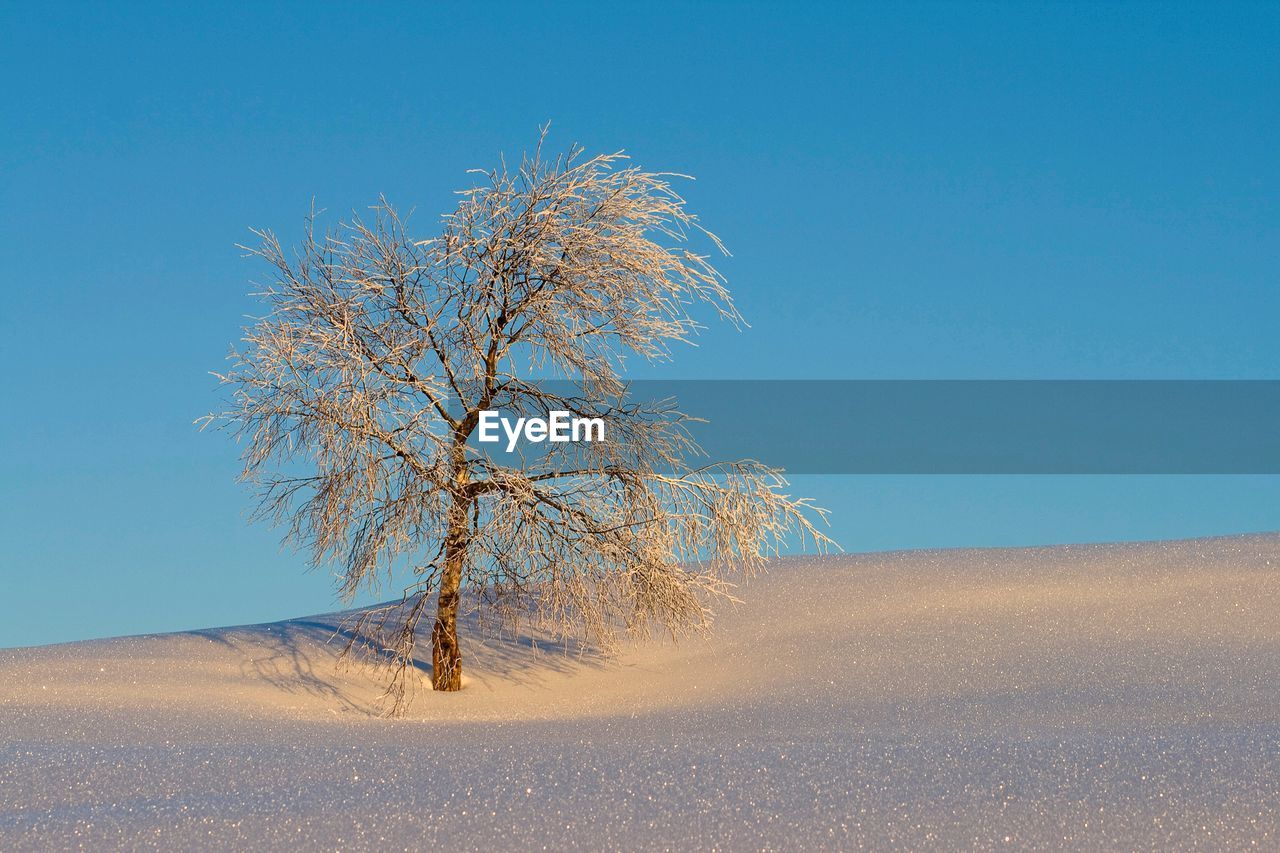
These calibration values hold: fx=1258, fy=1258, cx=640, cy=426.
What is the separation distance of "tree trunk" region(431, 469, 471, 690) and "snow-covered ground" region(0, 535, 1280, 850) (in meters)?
0.25

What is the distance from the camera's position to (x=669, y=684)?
1181cm

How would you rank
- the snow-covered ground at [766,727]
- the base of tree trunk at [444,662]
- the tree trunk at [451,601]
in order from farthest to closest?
the base of tree trunk at [444,662] → the tree trunk at [451,601] → the snow-covered ground at [766,727]

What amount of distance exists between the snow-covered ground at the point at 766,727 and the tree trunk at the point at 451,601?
253 millimetres

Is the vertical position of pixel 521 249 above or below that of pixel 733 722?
above

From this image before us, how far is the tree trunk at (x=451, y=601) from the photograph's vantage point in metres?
11.2

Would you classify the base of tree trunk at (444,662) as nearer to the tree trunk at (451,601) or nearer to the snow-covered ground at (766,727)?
the tree trunk at (451,601)

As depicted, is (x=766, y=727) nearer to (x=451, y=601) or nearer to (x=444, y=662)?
(x=451, y=601)

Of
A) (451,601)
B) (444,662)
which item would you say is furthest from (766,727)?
(444,662)

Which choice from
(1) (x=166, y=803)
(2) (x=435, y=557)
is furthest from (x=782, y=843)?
(2) (x=435, y=557)

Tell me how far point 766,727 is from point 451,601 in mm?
3548

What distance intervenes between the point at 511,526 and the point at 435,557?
31.9 inches

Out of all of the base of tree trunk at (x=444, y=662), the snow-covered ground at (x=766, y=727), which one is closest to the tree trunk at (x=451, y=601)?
the base of tree trunk at (x=444, y=662)

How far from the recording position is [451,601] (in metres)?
11.8

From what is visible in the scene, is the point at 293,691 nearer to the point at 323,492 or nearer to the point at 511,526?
the point at 323,492
